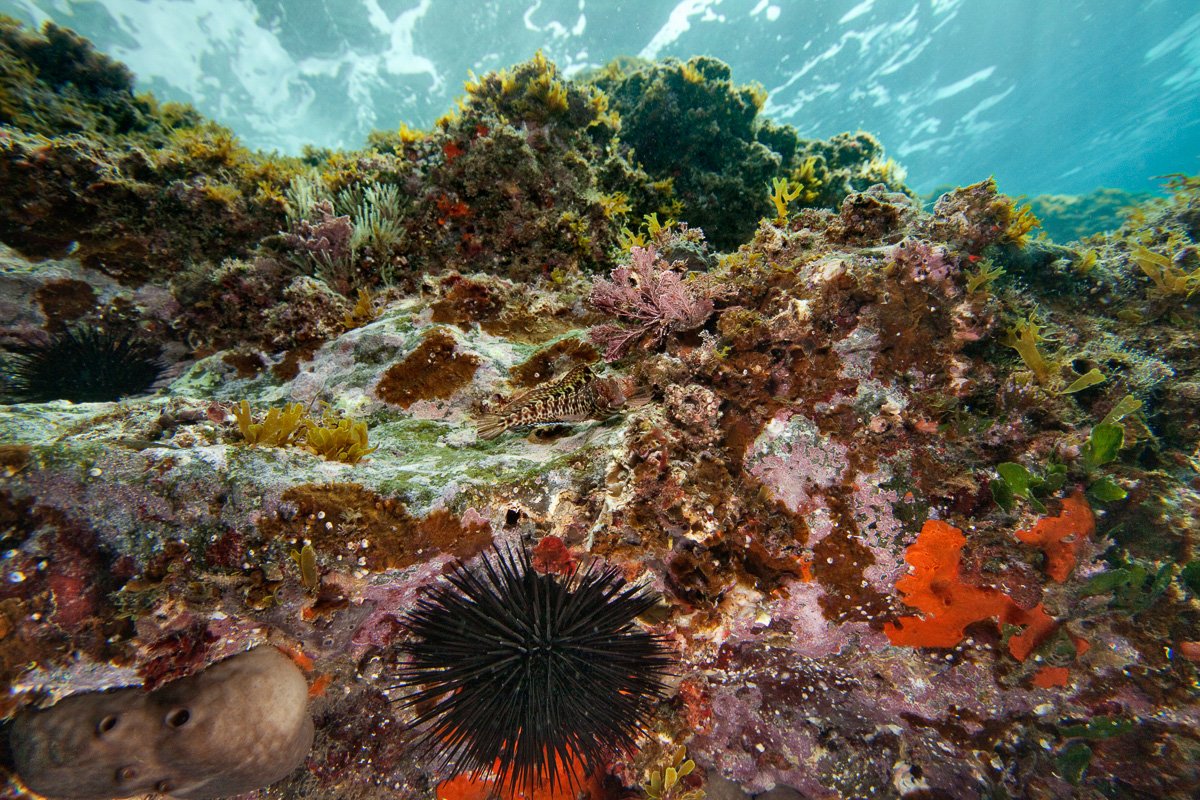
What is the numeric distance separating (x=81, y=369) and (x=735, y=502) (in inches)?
242

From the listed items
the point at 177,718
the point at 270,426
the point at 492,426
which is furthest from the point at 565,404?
the point at 177,718

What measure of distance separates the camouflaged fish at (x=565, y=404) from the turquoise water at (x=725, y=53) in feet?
95.3

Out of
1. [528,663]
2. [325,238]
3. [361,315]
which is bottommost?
[528,663]

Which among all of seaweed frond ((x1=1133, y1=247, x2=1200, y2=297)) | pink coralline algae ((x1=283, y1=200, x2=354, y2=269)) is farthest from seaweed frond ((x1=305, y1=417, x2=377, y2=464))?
seaweed frond ((x1=1133, y1=247, x2=1200, y2=297))

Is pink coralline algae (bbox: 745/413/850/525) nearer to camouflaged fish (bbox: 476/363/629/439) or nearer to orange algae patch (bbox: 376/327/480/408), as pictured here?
camouflaged fish (bbox: 476/363/629/439)

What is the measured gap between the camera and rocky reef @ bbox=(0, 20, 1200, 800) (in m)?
2.59

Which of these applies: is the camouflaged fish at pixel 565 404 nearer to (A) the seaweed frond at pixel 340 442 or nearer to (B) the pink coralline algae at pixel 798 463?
(A) the seaweed frond at pixel 340 442

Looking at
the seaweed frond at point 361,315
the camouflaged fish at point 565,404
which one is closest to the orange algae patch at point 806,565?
the camouflaged fish at point 565,404

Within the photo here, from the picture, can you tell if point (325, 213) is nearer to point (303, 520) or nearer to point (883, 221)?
point (303, 520)

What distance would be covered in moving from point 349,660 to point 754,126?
10.9 m

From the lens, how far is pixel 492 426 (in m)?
3.46

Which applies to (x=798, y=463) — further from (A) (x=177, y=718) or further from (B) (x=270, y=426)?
(A) (x=177, y=718)

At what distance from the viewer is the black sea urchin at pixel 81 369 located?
4180mm

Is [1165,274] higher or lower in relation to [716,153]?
lower
